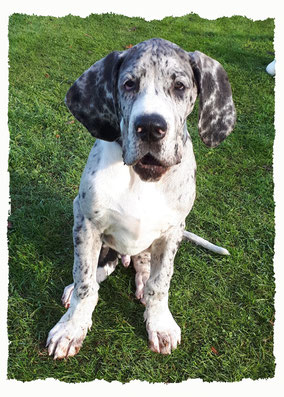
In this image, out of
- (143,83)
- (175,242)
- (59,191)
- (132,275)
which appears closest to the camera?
(143,83)

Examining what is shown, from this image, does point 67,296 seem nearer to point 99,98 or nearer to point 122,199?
point 122,199

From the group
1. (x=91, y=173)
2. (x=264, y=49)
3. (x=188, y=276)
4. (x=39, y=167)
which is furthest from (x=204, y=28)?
(x=91, y=173)

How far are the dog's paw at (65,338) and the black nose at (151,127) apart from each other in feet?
5.60

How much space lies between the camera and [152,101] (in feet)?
7.82

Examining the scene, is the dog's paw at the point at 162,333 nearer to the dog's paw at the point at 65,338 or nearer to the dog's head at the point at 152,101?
the dog's paw at the point at 65,338

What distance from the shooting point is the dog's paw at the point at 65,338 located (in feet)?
10.6

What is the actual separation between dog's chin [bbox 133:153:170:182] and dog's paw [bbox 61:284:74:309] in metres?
1.41

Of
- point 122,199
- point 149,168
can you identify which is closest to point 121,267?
point 122,199

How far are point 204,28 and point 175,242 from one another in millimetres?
6762

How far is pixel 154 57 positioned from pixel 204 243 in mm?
2168

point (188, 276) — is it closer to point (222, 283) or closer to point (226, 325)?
point (222, 283)

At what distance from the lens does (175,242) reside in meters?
3.17

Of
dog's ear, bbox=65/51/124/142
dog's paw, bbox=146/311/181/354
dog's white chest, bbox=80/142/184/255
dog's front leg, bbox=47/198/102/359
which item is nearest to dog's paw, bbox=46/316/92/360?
dog's front leg, bbox=47/198/102/359

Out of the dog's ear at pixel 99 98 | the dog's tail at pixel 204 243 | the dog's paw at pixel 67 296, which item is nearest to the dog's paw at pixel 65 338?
the dog's paw at pixel 67 296
